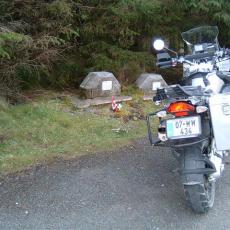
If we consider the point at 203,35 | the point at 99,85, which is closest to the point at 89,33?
the point at 99,85

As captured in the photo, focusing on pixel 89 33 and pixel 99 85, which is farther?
pixel 89 33

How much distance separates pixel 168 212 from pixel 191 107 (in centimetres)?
95

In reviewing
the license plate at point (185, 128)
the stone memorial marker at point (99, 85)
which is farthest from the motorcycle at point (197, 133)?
the stone memorial marker at point (99, 85)

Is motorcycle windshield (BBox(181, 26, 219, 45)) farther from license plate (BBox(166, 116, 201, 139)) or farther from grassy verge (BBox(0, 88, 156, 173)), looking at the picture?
license plate (BBox(166, 116, 201, 139))

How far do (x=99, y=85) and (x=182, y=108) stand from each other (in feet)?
10.6

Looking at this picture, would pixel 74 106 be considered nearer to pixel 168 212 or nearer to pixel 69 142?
pixel 69 142

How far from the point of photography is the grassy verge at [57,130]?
5.06 meters

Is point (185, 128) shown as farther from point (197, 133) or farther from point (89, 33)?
point (89, 33)

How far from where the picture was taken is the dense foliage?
6066 mm

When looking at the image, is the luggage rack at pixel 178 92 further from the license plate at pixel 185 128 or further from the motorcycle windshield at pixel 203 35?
the motorcycle windshield at pixel 203 35

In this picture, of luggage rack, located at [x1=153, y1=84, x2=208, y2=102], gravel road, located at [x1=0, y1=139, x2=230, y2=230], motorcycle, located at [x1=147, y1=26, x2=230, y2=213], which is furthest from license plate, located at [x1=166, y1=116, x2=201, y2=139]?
gravel road, located at [x1=0, y1=139, x2=230, y2=230]

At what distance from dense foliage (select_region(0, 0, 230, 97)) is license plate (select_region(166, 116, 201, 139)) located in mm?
2715

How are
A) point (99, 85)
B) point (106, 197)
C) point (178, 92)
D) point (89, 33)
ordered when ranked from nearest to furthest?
1. point (178, 92)
2. point (106, 197)
3. point (99, 85)
4. point (89, 33)

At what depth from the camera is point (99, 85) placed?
22.1 ft
